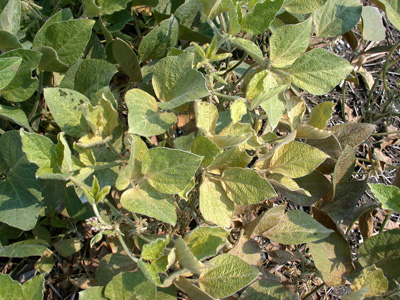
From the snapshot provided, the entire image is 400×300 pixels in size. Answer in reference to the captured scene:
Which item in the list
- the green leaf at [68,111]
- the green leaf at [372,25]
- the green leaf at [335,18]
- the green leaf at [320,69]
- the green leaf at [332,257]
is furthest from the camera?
the green leaf at [372,25]

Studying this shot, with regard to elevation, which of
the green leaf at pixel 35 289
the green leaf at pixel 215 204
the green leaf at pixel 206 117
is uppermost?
the green leaf at pixel 206 117

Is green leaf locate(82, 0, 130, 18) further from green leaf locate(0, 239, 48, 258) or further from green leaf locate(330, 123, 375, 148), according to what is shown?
green leaf locate(330, 123, 375, 148)

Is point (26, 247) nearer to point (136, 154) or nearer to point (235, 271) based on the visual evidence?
point (136, 154)

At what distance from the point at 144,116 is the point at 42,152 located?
24 centimetres

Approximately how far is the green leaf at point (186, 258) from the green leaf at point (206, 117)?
259mm

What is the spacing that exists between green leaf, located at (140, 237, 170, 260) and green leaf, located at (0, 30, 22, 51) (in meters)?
0.58

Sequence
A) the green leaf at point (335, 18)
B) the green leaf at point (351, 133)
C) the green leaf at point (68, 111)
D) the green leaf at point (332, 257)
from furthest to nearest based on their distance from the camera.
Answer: the green leaf at point (335, 18) → the green leaf at point (351, 133) → the green leaf at point (332, 257) → the green leaf at point (68, 111)

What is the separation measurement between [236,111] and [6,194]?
24.0 inches

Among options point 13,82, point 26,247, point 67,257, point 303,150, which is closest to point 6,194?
point 26,247

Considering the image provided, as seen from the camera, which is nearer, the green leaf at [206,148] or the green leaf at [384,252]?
the green leaf at [206,148]

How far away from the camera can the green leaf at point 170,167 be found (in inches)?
33.1

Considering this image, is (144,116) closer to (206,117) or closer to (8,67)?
(206,117)

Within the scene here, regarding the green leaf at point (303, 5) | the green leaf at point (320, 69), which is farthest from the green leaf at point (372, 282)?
the green leaf at point (303, 5)

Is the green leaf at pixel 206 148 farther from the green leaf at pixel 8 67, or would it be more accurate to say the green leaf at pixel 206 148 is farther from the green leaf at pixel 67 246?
the green leaf at pixel 67 246
